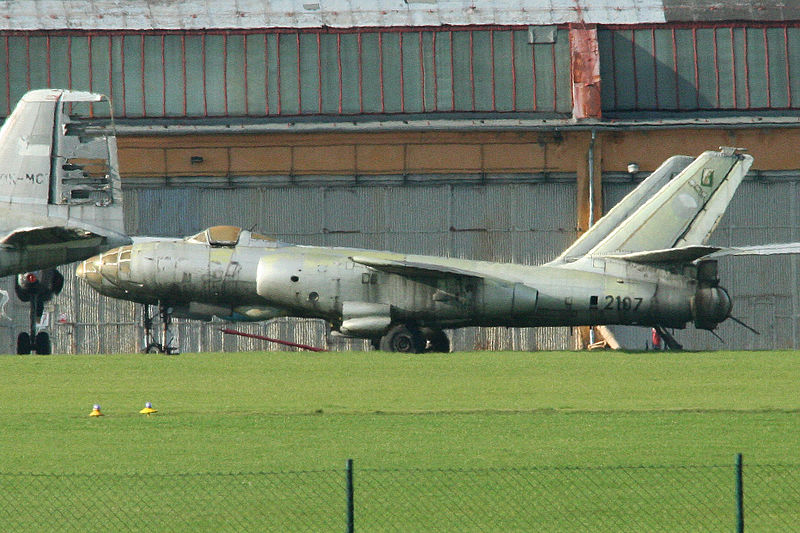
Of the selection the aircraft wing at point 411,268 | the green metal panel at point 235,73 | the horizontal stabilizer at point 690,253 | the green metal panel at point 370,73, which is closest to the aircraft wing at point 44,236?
the aircraft wing at point 411,268

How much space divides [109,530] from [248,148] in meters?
35.1

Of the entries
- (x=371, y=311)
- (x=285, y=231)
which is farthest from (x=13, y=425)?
(x=285, y=231)

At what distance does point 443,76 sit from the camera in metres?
50.5

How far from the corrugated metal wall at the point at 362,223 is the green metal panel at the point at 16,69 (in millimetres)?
5994

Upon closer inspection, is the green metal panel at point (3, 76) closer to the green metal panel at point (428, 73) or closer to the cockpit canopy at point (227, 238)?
the green metal panel at point (428, 73)

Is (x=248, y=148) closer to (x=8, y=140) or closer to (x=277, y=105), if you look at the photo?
(x=277, y=105)

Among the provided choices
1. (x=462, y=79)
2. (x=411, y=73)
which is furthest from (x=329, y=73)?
(x=462, y=79)

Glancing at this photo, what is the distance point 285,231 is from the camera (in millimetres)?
49219

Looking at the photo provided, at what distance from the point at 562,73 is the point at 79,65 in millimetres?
19326

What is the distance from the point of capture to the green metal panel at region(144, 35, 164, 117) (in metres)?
50.0

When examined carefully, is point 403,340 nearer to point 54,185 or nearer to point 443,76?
point 54,185

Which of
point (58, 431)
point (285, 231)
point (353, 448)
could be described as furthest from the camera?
point (285, 231)

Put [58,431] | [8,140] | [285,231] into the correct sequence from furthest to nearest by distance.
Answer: [285,231] → [8,140] → [58,431]

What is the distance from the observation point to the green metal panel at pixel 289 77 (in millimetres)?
50250
